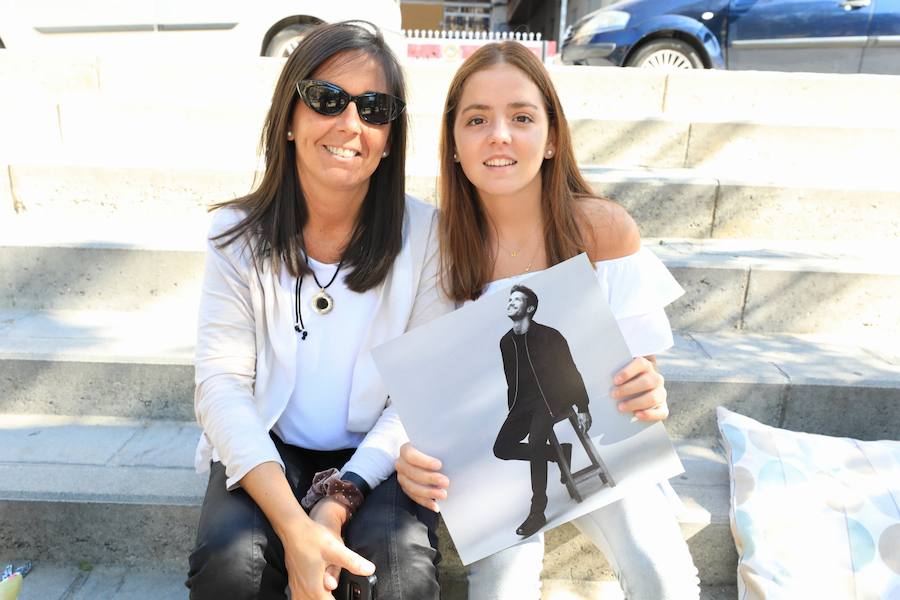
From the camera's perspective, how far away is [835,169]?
3168mm

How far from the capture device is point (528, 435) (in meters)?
1.26

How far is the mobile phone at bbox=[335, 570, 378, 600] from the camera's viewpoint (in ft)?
3.83

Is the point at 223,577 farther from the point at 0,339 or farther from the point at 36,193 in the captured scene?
the point at 36,193

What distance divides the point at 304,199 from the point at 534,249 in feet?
1.91

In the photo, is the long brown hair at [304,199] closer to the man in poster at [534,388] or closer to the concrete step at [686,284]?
the man in poster at [534,388]

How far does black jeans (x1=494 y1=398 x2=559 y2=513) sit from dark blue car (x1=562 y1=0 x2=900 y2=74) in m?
4.21

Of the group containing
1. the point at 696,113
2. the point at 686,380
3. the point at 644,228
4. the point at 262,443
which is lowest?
the point at 686,380

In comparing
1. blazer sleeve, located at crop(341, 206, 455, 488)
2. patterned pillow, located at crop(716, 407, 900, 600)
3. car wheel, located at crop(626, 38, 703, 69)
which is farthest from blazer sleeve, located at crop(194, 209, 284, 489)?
car wheel, located at crop(626, 38, 703, 69)

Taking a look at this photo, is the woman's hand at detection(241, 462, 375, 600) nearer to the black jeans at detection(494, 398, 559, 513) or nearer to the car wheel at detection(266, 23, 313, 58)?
the black jeans at detection(494, 398, 559, 513)

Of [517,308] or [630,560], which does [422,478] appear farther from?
[630,560]

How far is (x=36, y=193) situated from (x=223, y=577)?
2209 millimetres

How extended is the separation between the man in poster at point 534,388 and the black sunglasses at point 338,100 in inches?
19.6

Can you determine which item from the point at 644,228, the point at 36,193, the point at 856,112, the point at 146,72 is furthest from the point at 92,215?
the point at 856,112

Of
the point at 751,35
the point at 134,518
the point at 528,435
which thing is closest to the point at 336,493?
the point at 528,435
